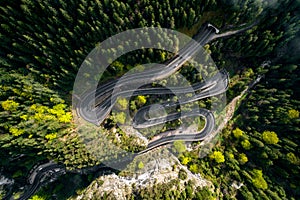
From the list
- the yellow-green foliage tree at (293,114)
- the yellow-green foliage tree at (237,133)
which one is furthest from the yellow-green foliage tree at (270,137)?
Answer: the yellow-green foliage tree at (293,114)

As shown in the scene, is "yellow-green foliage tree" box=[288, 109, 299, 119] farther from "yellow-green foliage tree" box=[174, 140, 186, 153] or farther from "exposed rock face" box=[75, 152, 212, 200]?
"yellow-green foliage tree" box=[174, 140, 186, 153]

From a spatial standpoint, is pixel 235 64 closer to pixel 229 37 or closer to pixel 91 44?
pixel 229 37

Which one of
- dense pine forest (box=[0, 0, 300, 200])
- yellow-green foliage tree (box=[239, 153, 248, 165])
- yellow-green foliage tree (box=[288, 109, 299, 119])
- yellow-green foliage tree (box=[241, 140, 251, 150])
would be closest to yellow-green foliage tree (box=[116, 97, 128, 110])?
dense pine forest (box=[0, 0, 300, 200])

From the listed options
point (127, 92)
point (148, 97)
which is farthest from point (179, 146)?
point (127, 92)

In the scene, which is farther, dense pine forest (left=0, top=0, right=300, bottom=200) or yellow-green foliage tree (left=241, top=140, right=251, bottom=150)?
yellow-green foliage tree (left=241, top=140, right=251, bottom=150)

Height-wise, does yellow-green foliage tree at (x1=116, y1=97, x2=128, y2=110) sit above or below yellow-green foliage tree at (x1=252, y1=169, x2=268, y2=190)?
above

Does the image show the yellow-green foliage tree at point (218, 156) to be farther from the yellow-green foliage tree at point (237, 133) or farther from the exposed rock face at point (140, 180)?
the yellow-green foliage tree at point (237, 133)

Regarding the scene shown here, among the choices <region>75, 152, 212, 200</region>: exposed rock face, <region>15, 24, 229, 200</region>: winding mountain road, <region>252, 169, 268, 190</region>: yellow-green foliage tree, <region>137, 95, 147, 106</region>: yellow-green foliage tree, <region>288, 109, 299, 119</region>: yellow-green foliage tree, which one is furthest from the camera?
<region>137, 95, 147, 106</region>: yellow-green foliage tree
